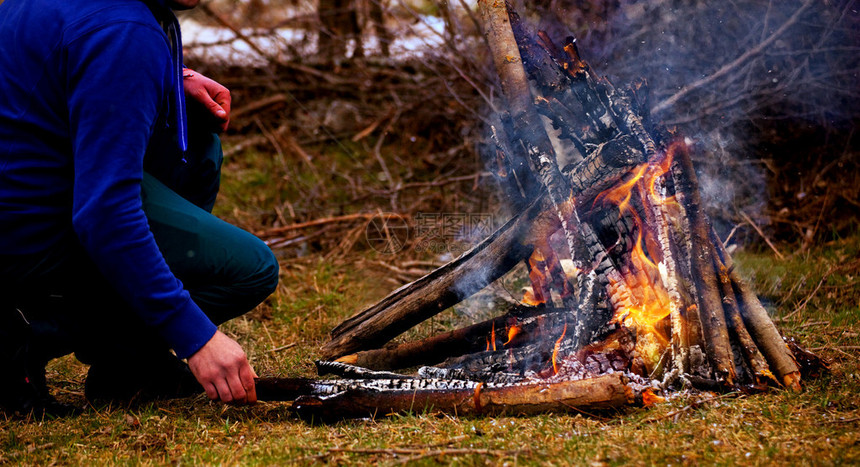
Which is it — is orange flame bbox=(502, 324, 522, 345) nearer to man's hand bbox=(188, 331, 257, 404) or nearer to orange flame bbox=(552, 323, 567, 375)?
orange flame bbox=(552, 323, 567, 375)

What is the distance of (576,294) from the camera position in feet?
9.04

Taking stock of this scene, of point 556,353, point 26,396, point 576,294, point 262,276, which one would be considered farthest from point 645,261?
point 26,396

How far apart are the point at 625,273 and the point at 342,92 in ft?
17.5

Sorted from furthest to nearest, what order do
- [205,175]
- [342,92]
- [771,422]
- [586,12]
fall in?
[342,92]
[586,12]
[205,175]
[771,422]

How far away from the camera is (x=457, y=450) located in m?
1.79

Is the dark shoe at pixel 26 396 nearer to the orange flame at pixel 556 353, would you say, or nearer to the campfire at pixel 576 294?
the campfire at pixel 576 294

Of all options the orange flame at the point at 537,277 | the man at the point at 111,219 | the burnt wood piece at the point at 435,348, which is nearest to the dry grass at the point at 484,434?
the man at the point at 111,219

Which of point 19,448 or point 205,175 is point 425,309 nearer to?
point 205,175

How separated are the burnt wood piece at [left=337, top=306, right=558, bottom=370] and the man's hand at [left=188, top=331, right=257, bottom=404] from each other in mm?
870

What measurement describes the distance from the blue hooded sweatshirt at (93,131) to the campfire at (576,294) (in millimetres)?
699

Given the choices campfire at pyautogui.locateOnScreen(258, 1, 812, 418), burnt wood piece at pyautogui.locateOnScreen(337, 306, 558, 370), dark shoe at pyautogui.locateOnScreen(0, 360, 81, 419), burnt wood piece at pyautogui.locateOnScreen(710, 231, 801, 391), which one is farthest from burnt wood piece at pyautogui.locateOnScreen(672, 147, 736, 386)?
dark shoe at pyautogui.locateOnScreen(0, 360, 81, 419)

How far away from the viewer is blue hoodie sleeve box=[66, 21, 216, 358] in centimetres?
175

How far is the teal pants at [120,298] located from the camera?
88.0 inches

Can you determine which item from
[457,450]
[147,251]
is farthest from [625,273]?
[147,251]
